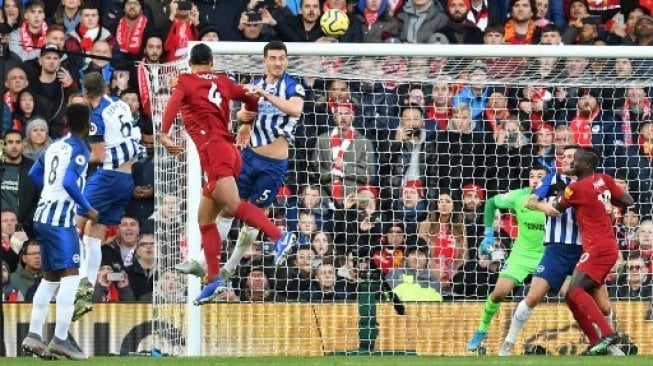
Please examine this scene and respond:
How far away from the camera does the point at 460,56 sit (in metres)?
16.2

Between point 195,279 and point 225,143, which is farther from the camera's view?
point 195,279

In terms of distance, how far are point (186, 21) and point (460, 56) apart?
3.90 meters

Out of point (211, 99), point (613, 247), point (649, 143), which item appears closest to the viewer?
point (211, 99)

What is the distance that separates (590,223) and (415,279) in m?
2.93

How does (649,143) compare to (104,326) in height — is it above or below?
above

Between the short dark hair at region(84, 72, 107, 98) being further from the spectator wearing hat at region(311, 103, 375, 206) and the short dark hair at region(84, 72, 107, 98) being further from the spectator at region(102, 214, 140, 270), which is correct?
the spectator wearing hat at region(311, 103, 375, 206)

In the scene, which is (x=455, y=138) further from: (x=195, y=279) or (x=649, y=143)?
(x=195, y=279)

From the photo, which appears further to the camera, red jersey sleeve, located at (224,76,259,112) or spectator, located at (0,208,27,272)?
spectator, located at (0,208,27,272)

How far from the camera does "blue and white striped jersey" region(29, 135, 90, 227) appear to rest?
1277 cm

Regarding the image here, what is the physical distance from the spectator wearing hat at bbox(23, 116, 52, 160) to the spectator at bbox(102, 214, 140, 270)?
1.24 m

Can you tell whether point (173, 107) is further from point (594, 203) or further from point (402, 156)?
point (402, 156)

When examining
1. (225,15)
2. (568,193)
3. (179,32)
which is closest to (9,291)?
(179,32)

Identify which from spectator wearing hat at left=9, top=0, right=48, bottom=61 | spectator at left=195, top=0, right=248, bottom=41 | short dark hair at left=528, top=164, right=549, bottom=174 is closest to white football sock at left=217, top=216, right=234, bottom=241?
short dark hair at left=528, top=164, right=549, bottom=174

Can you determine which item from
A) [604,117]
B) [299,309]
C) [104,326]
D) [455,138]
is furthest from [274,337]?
[604,117]
